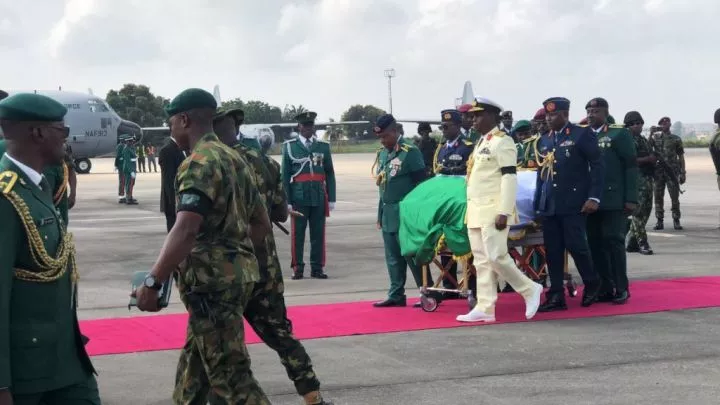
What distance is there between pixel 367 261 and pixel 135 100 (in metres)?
86.6

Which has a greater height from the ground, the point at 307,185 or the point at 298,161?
the point at 298,161

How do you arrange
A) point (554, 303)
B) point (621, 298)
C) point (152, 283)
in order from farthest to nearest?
point (621, 298)
point (554, 303)
point (152, 283)

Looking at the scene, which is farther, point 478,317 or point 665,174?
point 665,174

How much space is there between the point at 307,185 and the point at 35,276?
30.7 feet

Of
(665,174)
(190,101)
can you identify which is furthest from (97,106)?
(190,101)

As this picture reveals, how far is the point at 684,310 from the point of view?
999cm

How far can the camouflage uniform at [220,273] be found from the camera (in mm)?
4855

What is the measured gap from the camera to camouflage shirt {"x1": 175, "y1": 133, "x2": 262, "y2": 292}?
482cm

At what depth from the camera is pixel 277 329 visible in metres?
5.93

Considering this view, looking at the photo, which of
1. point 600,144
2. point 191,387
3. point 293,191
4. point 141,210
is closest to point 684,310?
point 600,144

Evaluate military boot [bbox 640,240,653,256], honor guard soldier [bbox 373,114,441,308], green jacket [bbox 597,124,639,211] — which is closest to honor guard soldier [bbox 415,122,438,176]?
military boot [bbox 640,240,653,256]

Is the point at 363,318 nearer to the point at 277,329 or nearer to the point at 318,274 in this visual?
the point at 318,274

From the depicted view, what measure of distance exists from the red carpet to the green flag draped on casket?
0.61 m

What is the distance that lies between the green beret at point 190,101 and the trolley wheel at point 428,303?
544 cm
